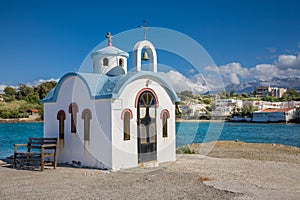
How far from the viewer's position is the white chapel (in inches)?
484

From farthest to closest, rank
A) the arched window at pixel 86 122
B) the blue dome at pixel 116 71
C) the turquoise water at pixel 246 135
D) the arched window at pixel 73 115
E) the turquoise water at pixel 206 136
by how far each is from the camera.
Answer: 1. the turquoise water at pixel 246 135
2. the turquoise water at pixel 206 136
3. the blue dome at pixel 116 71
4. the arched window at pixel 73 115
5. the arched window at pixel 86 122

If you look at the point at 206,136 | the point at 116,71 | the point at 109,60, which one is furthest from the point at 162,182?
the point at 206,136

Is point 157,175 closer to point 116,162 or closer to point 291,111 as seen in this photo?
point 116,162

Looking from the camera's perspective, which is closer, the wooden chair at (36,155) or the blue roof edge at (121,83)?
the blue roof edge at (121,83)

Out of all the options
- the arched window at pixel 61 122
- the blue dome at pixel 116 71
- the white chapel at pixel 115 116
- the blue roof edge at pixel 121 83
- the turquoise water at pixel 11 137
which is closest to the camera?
the blue roof edge at pixel 121 83

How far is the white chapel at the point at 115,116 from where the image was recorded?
1230cm

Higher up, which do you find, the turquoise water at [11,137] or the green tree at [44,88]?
the green tree at [44,88]

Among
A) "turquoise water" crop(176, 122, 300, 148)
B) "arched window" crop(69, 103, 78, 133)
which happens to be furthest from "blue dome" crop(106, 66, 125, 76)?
"turquoise water" crop(176, 122, 300, 148)

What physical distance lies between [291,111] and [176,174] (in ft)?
313

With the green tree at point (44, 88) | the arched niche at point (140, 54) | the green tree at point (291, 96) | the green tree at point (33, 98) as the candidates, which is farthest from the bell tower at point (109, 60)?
the green tree at point (291, 96)

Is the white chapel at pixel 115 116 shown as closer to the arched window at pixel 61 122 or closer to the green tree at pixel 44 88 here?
the arched window at pixel 61 122

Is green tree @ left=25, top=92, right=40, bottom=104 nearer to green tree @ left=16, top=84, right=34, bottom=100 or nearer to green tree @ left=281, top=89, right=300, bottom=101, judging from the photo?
green tree @ left=16, top=84, right=34, bottom=100

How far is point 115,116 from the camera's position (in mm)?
12180

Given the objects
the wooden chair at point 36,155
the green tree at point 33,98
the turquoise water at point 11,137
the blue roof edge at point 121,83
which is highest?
the green tree at point 33,98
